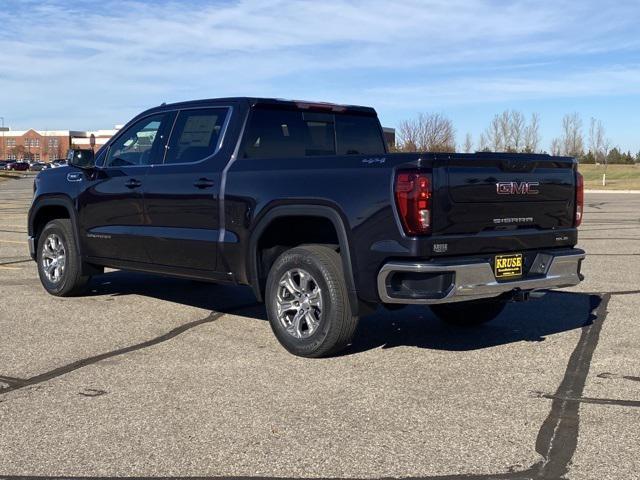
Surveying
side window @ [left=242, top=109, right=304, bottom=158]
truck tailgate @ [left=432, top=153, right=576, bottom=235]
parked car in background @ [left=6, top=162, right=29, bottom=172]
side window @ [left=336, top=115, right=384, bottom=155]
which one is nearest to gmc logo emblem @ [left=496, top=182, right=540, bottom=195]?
truck tailgate @ [left=432, top=153, right=576, bottom=235]

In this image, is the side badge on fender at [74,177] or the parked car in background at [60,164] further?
the parked car in background at [60,164]

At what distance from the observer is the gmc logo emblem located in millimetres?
5598

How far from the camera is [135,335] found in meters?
6.62

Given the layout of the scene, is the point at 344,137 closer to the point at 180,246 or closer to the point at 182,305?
the point at 180,246

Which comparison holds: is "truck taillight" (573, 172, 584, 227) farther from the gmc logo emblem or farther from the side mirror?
the side mirror

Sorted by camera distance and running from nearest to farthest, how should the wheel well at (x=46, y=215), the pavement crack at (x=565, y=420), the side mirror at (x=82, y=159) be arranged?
the pavement crack at (x=565, y=420) < the side mirror at (x=82, y=159) < the wheel well at (x=46, y=215)

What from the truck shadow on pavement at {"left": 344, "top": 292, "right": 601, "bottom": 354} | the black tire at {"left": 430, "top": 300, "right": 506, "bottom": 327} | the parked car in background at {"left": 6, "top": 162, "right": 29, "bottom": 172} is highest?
the parked car in background at {"left": 6, "top": 162, "right": 29, "bottom": 172}

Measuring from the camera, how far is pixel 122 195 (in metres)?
7.45

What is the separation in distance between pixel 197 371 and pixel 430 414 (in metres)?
1.75

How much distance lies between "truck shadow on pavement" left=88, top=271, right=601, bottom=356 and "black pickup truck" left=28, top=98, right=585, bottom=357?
1.06 feet

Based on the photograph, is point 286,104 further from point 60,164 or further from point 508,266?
point 60,164

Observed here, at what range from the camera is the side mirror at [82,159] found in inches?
308

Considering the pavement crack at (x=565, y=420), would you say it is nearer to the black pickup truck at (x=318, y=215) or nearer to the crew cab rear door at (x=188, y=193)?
the black pickup truck at (x=318, y=215)

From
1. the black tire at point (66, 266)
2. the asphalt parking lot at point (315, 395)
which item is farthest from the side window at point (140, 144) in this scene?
the asphalt parking lot at point (315, 395)
